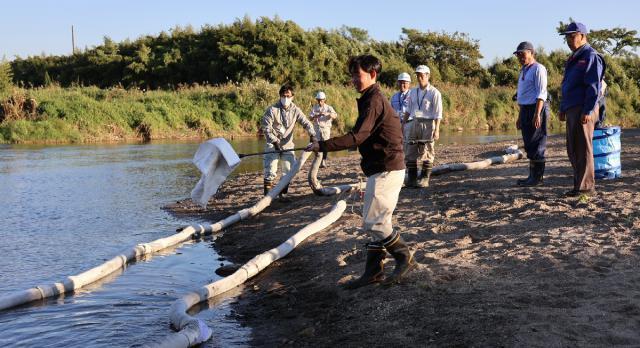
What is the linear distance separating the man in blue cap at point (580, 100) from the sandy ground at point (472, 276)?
0.38 meters

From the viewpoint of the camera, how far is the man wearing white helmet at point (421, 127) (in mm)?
10578

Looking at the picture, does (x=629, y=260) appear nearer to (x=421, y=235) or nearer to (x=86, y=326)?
(x=421, y=235)

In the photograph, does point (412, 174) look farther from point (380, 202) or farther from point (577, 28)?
point (380, 202)

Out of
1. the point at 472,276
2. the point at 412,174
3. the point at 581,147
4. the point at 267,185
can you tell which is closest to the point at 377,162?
the point at 472,276

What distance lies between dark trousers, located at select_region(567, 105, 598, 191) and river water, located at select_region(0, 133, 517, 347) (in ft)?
15.9

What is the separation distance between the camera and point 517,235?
7109mm

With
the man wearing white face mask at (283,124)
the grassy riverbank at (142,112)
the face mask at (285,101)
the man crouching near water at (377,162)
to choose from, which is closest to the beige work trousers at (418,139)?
the man wearing white face mask at (283,124)

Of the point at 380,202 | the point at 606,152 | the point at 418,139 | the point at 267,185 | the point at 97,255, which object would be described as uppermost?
the point at 418,139

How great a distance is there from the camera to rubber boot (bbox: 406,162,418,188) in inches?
426

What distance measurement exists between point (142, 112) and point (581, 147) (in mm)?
28980

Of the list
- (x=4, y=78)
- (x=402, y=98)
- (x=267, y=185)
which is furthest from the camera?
(x=4, y=78)

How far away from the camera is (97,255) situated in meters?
8.97

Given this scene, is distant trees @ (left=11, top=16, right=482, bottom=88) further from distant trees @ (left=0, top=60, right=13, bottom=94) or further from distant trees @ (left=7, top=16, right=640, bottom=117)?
distant trees @ (left=0, top=60, right=13, bottom=94)

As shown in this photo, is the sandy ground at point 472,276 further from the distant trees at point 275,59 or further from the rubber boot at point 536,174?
the distant trees at point 275,59
